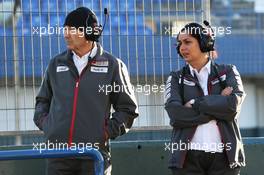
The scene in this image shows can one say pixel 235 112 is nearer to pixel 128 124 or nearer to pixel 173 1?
pixel 128 124

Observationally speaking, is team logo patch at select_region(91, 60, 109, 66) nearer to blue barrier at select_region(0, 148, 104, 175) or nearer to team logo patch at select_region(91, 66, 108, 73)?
team logo patch at select_region(91, 66, 108, 73)

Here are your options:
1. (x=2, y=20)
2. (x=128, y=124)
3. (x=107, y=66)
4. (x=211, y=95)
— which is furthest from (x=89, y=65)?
(x=2, y=20)

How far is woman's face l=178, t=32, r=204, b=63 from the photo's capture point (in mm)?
4945

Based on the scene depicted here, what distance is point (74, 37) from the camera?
16.0 ft

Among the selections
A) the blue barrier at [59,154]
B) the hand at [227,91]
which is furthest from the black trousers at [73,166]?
the hand at [227,91]

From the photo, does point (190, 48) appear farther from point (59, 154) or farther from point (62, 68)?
point (59, 154)

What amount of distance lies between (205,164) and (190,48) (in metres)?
0.92

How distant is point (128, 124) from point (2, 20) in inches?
80.6

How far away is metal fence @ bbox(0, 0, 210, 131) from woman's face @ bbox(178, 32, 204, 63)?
1.32 m

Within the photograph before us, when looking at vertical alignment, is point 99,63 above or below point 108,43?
below

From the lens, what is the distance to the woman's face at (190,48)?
495 centimetres

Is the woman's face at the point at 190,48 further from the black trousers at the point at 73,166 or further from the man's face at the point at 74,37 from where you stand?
the black trousers at the point at 73,166

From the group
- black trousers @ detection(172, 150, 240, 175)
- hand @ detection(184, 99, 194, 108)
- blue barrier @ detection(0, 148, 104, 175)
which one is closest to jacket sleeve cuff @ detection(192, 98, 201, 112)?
hand @ detection(184, 99, 194, 108)

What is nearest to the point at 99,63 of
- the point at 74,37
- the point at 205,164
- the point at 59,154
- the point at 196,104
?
the point at 74,37
